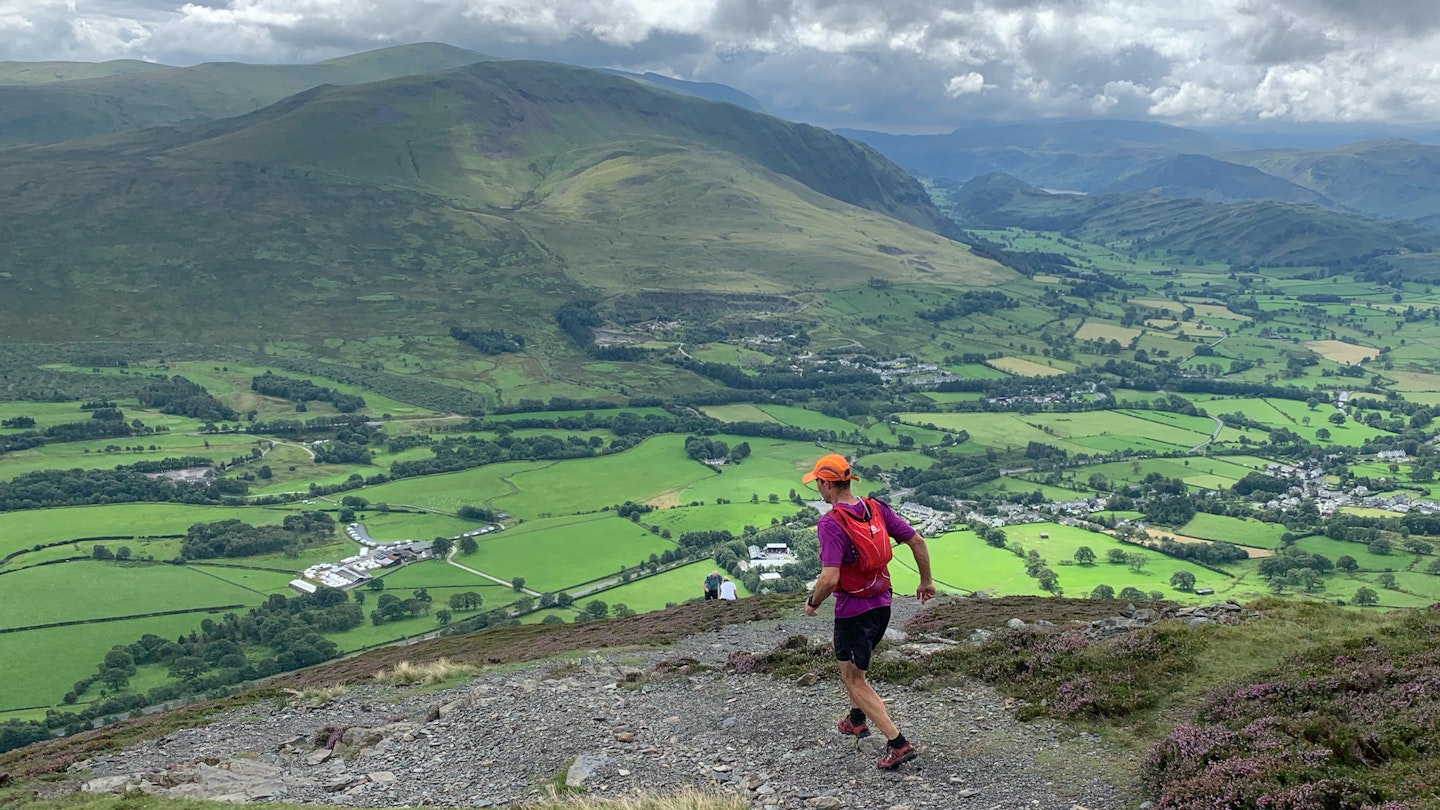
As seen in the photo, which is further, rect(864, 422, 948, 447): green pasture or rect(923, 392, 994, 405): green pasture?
rect(923, 392, 994, 405): green pasture

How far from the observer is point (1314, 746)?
1309cm

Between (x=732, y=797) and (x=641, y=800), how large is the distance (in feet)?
4.88

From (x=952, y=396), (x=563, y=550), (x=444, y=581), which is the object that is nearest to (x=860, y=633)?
(x=444, y=581)

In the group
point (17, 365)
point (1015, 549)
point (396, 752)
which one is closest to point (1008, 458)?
point (1015, 549)

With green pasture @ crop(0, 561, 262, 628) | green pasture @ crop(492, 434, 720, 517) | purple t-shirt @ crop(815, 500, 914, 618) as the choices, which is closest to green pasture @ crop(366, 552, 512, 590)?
green pasture @ crop(0, 561, 262, 628)

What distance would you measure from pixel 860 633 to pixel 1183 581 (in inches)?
2454

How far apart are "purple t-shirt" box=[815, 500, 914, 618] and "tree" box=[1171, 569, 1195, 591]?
61412 mm

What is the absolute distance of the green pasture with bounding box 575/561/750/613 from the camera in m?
73.0

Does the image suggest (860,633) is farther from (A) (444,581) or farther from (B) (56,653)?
(A) (444,581)

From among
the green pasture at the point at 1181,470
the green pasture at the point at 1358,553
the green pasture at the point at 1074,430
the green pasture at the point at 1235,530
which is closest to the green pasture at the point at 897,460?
the green pasture at the point at 1074,430

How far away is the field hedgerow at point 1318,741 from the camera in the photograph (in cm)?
1165

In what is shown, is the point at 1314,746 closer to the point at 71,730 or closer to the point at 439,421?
the point at 71,730

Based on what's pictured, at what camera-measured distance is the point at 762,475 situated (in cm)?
12781

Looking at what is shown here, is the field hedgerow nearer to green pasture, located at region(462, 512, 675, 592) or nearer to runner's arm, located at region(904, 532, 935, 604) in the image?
runner's arm, located at region(904, 532, 935, 604)
